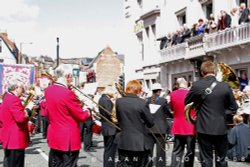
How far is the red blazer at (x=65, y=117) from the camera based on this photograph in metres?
6.34

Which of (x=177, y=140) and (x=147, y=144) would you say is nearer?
(x=147, y=144)

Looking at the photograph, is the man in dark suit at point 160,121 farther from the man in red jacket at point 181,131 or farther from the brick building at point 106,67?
the brick building at point 106,67

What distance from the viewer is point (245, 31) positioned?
56.7 ft

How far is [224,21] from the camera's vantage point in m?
18.5

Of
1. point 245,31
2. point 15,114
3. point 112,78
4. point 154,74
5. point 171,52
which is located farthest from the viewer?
point 112,78

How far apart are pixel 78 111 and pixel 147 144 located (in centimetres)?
113

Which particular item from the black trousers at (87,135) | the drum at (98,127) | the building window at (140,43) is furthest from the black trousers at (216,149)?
the building window at (140,43)

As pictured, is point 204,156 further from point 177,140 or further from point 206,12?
point 206,12

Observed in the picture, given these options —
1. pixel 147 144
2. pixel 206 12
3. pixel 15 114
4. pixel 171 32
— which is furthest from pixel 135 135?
pixel 171 32

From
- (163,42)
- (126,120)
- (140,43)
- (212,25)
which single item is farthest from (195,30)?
(126,120)

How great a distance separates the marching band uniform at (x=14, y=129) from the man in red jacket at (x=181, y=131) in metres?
2.87

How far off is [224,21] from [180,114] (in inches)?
436

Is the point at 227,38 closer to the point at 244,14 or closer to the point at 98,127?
the point at 244,14

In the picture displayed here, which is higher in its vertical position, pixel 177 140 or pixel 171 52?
pixel 171 52
